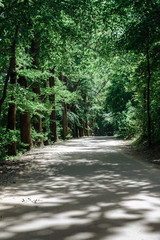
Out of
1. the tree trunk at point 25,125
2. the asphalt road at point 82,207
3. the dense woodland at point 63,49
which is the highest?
the dense woodland at point 63,49

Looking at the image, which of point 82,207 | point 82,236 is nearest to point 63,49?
point 82,207

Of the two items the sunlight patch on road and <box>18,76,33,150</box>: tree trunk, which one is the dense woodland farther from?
the sunlight patch on road

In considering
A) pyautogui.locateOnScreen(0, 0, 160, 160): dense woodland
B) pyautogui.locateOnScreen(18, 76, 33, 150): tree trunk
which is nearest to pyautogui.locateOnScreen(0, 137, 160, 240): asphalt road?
pyautogui.locateOnScreen(0, 0, 160, 160): dense woodland

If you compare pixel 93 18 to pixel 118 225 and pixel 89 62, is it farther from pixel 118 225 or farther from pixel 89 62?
pixel 118 225

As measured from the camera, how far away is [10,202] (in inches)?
211

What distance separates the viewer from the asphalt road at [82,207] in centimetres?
357

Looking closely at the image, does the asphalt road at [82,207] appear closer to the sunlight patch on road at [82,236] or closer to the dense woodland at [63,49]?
the sunlight patch on road at [82,236]

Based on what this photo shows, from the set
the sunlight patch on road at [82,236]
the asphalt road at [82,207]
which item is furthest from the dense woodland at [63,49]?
the sunlight patch on road at [82,236]

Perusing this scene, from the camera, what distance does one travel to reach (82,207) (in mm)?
4766

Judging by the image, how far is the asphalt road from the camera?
3574 millimetres

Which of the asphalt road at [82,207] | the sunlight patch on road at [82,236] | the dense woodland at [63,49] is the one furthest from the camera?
the dense woodland at [63,49]

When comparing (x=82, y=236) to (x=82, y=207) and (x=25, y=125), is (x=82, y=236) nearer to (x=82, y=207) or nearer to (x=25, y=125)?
(x=82, y=207)

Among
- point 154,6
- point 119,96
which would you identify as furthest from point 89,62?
point 119,96

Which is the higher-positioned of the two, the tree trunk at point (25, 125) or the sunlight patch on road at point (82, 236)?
the tree trunk at point (25, 125)
